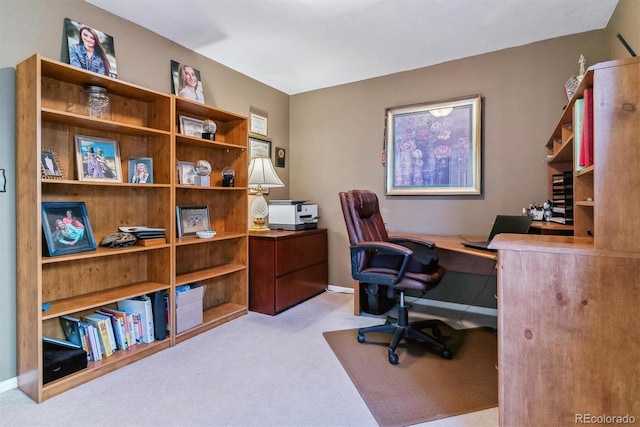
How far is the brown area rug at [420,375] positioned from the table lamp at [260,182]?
4.22 feet

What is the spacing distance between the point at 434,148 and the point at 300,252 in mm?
1651

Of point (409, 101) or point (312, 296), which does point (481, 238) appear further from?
point (312, 296)

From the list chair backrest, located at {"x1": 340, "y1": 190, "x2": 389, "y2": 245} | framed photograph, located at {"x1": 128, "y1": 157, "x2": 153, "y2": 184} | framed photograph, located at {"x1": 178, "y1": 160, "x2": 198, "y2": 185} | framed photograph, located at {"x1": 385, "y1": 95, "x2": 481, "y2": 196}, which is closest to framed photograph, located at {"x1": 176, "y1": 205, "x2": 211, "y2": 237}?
framed photograph, located at {"x1": 178, "y1": 160, "x2": 198, "y2": 185}

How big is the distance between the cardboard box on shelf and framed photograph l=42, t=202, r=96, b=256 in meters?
0.69

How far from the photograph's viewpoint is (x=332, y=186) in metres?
3.74

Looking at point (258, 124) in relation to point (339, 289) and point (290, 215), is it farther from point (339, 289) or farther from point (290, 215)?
point (339, 289)

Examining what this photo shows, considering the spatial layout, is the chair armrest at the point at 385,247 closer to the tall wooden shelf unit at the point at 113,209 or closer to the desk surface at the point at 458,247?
the desk surface at the point at 458,247

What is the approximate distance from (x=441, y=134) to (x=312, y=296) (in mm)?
2081

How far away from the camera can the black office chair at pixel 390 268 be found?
2.10m

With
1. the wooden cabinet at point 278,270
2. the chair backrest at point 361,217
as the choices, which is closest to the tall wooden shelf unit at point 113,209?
the wooden cabinet at point 278,270

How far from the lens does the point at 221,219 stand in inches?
121

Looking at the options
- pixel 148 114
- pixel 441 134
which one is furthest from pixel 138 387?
pixel 441 134

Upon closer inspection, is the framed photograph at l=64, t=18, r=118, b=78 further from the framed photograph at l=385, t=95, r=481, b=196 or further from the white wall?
the framed photograph at l=385, t=95, r=481, b=196

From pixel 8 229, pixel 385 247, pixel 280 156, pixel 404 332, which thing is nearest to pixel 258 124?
pixel 280 156
